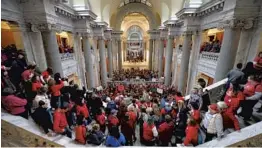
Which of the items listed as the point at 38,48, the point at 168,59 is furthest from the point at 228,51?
the point at 168,59

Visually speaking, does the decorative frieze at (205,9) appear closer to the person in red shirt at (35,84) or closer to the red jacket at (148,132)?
the red jacket at (148,132)

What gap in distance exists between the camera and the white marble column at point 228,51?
7.40 metres

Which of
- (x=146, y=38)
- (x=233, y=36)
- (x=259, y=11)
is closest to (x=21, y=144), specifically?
(x=233, y=36)

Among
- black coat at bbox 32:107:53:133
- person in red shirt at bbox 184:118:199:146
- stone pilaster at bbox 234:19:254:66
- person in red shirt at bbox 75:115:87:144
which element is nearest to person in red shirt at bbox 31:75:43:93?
black coat at bbox 32:107:53:133

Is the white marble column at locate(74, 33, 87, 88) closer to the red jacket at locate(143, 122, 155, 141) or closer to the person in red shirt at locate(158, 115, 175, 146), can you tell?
the red jacket at locate(143, 122, 155, 141)

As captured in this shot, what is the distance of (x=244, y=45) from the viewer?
24.9ft

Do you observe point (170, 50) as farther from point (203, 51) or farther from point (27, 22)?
point (27, 22)

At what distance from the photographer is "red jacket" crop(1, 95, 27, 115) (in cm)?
399

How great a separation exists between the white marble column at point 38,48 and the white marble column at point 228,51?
8.68m

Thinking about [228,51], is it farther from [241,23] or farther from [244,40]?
[241,23]

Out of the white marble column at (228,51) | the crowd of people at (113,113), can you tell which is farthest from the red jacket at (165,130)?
the white marble column at (228,51)

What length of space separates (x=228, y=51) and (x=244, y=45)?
753 mm

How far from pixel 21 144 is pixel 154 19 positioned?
24.8 metres

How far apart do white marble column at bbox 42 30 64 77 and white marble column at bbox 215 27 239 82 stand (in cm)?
821
